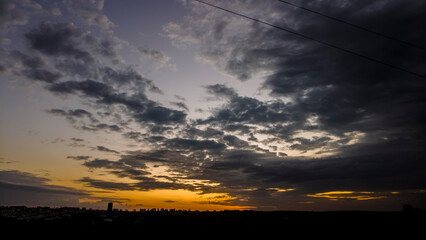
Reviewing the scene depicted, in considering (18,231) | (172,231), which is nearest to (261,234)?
(172,231)

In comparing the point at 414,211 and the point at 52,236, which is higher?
the point at 414,211

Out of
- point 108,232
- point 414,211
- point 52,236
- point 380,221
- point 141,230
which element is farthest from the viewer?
point 414,211

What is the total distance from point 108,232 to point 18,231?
983 cm

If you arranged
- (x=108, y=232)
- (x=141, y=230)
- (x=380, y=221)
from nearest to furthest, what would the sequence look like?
(x=108, y=232) < (x=141, y=230) < (x=380, y=221)

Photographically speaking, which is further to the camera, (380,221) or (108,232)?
(380,221)

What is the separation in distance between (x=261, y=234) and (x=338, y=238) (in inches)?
329

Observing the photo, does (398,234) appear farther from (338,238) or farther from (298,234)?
(298,234)

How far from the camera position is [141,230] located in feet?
105

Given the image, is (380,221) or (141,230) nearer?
(141,230)

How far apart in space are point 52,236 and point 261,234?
2272 centimetres

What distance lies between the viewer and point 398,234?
98.8ft

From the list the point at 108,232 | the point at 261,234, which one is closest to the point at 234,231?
the point at 261,234

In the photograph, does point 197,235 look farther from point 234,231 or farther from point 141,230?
point 141,230

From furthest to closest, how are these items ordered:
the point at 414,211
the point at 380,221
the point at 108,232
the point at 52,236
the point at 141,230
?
the point at 414,211 < the point at 380,221 < the point at 141,230 < the point at 108,232 < the point at 52,236
